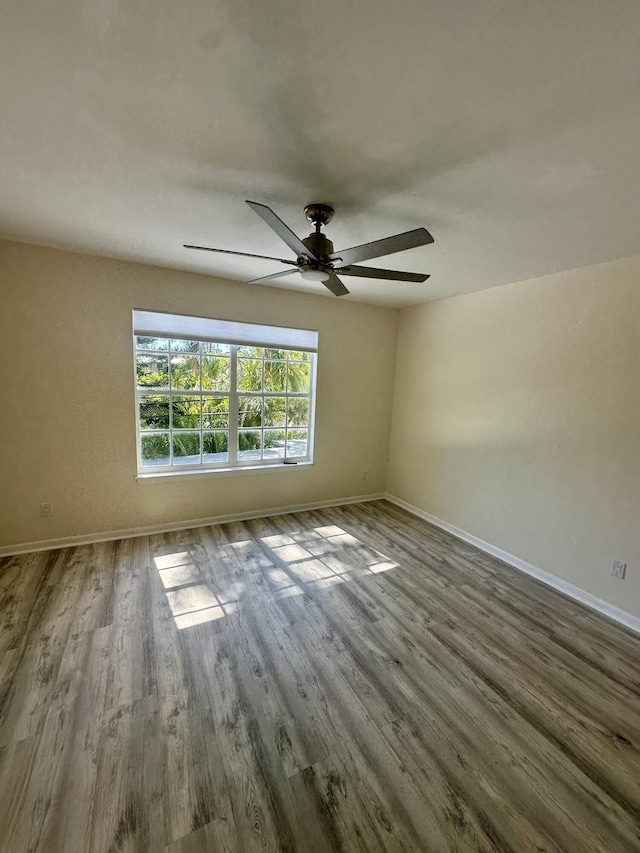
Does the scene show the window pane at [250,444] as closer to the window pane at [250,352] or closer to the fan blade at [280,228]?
the window pane at [250,352]

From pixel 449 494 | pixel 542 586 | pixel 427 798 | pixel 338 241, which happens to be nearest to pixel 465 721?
pixel 427 798

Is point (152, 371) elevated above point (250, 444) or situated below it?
above

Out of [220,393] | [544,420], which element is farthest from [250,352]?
[544,420]

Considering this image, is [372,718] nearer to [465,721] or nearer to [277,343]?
[465,721]

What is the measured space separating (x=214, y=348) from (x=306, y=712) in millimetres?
3025

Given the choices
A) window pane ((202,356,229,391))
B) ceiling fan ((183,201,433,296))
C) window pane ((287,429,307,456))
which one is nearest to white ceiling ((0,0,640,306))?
ceiling fan ((183,201,433,296))

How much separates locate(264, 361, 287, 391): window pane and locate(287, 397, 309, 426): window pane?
8.1 inches

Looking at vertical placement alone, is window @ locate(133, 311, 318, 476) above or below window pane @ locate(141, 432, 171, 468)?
above

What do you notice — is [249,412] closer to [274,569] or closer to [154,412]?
[154,412]

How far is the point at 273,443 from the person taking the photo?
3955mm

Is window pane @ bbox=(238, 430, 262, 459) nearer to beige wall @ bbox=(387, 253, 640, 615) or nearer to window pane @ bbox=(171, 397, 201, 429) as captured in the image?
window pane @ bbox=(171, 397, 201, 429)

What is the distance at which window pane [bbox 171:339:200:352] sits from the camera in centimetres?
331

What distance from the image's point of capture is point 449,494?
3.67 meters

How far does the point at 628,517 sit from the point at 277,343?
130 inches
